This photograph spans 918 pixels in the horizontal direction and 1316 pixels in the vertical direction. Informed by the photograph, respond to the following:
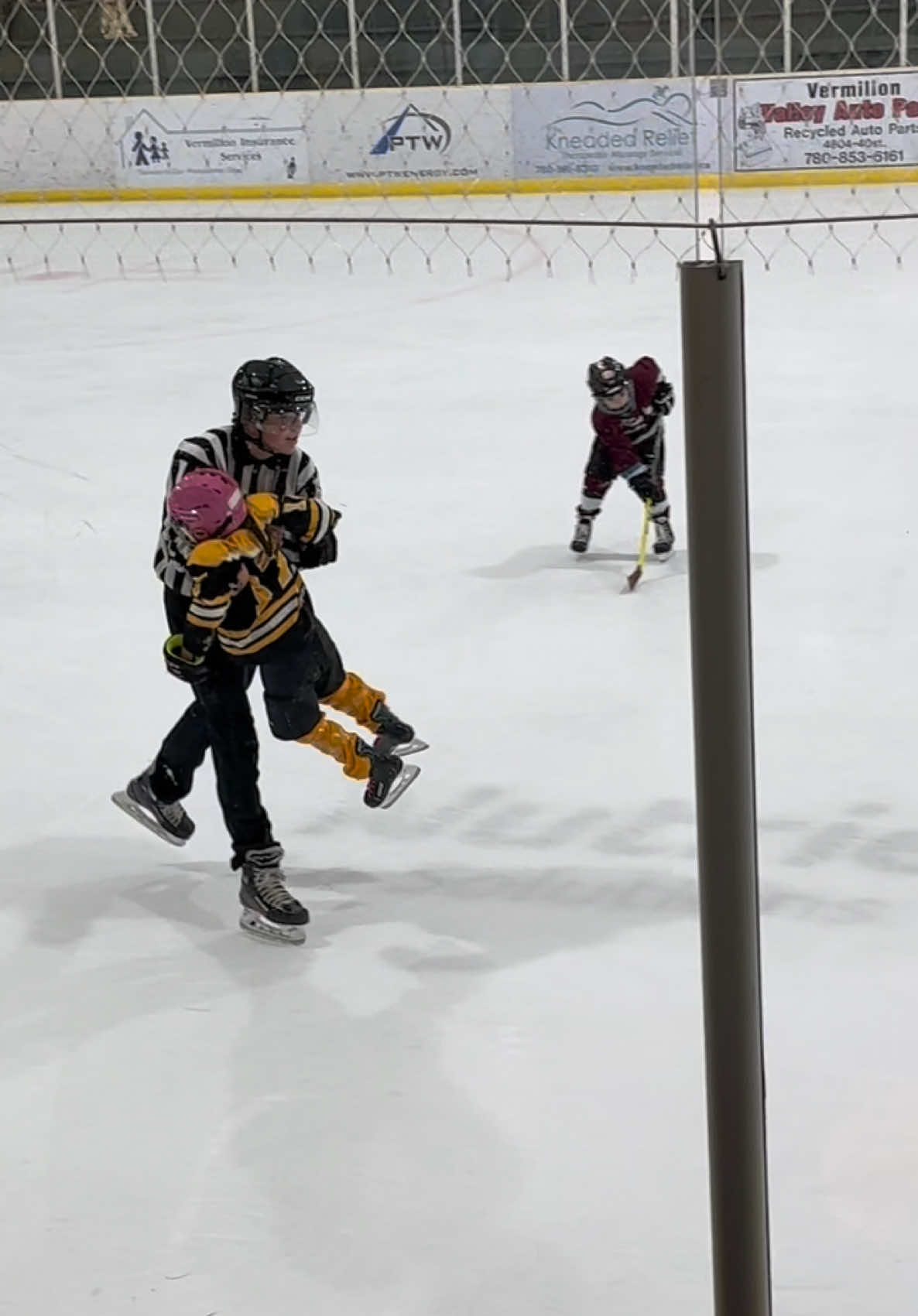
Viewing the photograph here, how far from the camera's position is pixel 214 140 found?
7781mm

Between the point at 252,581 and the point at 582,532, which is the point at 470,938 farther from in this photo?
the point at 582,532

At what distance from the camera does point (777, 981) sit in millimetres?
1645

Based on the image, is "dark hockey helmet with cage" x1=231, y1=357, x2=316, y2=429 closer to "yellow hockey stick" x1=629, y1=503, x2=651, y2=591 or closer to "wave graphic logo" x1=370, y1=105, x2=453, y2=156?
"yellow hockey stick" x1=629, y1=503, x2=651, y2=591

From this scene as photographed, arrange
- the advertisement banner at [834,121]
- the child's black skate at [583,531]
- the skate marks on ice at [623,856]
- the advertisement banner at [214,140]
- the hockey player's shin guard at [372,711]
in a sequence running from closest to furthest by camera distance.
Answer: the skate marks on ice at [623,856] → the hockey player's shin guard at [372,711] → the child's black skate at [583,531] → the advertisement banner at [834,121] → the advertisement banner at [214,140]

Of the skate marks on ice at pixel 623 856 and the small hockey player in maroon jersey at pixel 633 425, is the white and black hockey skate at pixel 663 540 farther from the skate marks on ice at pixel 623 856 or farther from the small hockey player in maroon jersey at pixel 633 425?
the skate marks on ice at pixel 623 856

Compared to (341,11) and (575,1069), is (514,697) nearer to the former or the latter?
(575,1069)

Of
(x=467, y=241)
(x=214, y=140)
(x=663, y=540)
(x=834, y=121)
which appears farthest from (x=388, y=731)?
(x=214, y=140)

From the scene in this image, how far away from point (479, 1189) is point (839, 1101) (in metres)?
0.29

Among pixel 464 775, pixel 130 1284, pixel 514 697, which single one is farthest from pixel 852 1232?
pixel 514 697

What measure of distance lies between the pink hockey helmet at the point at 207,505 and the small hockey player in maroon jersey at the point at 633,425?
1.21m

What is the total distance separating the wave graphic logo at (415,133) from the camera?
24.9ft

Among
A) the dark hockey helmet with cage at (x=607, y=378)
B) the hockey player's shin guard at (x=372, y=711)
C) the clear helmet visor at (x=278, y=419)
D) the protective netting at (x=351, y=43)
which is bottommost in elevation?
the hockey player's shin guard at (x=372, y=711)

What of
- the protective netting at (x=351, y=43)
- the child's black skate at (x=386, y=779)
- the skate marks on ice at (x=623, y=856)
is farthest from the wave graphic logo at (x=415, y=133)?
the child's black skate at (x=386, y=779)

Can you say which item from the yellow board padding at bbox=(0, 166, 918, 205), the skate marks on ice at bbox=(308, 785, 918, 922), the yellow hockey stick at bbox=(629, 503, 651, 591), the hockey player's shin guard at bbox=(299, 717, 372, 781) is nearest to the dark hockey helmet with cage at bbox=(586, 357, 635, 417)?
the yellow hockey stick at bbox=(629, 503, 651, 591)
